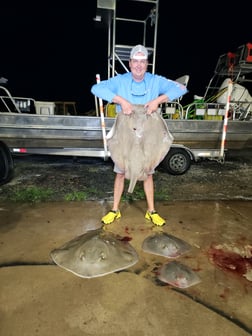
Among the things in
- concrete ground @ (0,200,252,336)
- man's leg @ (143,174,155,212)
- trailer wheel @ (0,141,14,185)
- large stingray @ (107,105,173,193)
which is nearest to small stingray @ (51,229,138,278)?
concrete ground @ (0,200,252,336)

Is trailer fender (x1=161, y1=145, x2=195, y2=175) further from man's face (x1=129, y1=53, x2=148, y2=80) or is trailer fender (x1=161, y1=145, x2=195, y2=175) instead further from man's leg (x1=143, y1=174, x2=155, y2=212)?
man's face (x1=129, y1=53, x2=148, y2=80)

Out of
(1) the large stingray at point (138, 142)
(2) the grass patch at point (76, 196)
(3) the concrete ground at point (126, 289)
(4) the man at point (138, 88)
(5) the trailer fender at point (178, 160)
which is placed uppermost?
(4) the man at point (138, 88)

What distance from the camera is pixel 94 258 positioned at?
6.88ft

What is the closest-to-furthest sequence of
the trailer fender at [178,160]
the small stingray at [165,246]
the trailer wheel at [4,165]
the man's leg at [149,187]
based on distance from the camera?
the small stingray at [165,246] → the man's leg at [149,187] → the trailer wheel at [4,165] → the trailer fender at [178,160]

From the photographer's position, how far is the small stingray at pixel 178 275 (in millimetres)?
2049

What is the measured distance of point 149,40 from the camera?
8.64 m

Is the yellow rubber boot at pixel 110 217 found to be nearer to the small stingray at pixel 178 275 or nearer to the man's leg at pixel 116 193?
the man's leg at pixel 116 193

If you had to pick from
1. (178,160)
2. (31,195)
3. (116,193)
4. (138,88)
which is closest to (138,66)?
(138,88)

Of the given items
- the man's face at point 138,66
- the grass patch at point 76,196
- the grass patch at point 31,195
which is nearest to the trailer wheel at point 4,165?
the grass patch at point 31,195

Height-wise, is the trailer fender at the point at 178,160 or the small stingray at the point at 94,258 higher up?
the trailer fender at the point at 178,160

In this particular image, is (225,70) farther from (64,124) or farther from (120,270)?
(120,270)

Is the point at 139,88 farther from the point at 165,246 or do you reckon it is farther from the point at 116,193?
the point at 165,246

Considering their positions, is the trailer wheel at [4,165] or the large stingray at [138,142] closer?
the large stingray at [138,142]

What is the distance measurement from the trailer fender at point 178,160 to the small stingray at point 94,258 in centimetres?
324
